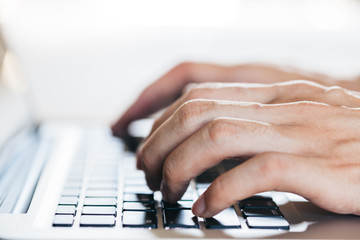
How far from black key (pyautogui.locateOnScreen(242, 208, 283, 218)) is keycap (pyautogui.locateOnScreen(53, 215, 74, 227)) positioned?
6.9 inches

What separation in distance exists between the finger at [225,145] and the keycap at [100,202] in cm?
6

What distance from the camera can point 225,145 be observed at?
16.0 inches

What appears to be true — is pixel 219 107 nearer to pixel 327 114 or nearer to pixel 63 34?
pixel 327 114

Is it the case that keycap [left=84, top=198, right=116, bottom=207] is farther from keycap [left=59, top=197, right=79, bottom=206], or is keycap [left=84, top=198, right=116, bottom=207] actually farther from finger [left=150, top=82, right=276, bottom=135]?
finger [left=150, top=82, right=276, bottom=135]

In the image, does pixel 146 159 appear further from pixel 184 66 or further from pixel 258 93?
pixel 184 66

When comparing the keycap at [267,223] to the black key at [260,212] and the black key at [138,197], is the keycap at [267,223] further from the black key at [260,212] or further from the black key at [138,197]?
the black key at [138,197]

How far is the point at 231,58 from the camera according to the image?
134 centimetres

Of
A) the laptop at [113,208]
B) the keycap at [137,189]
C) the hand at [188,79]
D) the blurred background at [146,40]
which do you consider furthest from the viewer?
the blurred background at [146,40]

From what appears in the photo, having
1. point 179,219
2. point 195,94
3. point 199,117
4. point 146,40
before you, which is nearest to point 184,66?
point 195,94

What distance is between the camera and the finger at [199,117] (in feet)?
1.48

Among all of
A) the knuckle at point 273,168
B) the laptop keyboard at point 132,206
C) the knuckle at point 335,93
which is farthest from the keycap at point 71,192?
the knuckle at point 335,93

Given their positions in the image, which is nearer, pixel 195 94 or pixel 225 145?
pixel 225 145

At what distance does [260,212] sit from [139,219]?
128 millimetres

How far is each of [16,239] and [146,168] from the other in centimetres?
18
